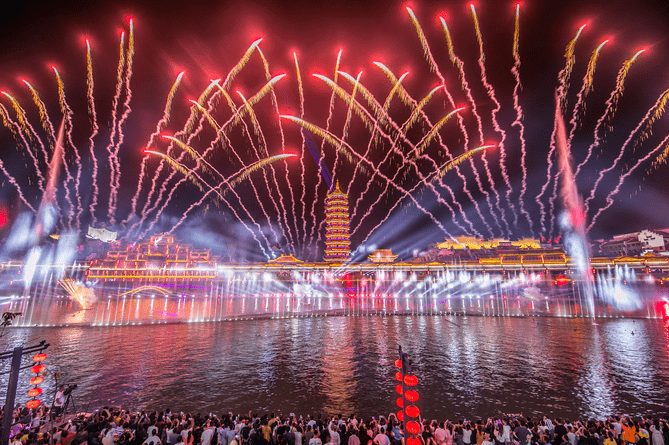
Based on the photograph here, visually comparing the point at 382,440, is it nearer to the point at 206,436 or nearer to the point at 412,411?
the point at 412,411

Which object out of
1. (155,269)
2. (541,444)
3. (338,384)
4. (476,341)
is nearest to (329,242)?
(155,269)

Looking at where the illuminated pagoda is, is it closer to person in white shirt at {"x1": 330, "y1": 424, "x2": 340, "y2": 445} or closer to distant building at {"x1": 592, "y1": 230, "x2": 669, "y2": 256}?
distant building at {"x1": 592, "y1": 230, "x2": 669, "y2": 256}

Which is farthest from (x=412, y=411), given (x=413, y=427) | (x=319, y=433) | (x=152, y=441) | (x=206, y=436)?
(x=152, y=441)

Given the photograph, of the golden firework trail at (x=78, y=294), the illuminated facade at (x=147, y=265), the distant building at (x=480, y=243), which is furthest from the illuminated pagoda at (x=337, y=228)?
the golden firework trail at (x=78, y=294)

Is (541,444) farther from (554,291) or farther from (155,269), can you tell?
→ (155,269)

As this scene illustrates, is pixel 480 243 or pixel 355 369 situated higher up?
pixel 480 243

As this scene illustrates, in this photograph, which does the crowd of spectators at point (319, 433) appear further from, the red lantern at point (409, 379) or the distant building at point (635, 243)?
the distant building at point (635, 243)

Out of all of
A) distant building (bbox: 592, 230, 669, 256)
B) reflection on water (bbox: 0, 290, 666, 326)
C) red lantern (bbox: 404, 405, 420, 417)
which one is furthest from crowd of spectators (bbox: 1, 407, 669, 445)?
distant building (bbox: 592, 230, 669, 256)

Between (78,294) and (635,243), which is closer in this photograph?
(78,294)
